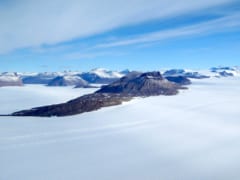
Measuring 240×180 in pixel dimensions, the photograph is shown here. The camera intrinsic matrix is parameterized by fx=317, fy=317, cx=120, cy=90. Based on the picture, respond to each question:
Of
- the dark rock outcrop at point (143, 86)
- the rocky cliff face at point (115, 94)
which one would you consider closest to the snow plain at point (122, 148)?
the rocky cliff face at point (115, 94)

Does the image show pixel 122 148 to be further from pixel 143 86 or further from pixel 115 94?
pixel 143 86

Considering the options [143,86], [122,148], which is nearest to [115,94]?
[143,86]

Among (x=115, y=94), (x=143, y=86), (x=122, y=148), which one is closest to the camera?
(x=122, y=148)

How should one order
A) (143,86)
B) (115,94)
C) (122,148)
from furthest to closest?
1. (143,86)
2. (115,94)
3. (122,148)

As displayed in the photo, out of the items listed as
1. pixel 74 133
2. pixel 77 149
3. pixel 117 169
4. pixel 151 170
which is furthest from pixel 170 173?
pixel 74 133

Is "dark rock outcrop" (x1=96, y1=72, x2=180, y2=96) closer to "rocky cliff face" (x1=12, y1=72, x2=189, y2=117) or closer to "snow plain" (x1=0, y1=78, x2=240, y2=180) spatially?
"rocky cliff face" (x1=12, y1=72, x2=189, y2=117)

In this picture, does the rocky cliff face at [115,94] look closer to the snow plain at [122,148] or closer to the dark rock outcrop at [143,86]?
the dark rock outcrop at [143,86]

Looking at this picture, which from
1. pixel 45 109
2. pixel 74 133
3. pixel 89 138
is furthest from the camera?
pixel 45 109

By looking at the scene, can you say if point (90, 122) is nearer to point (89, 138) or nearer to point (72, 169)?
point (89, 138)
